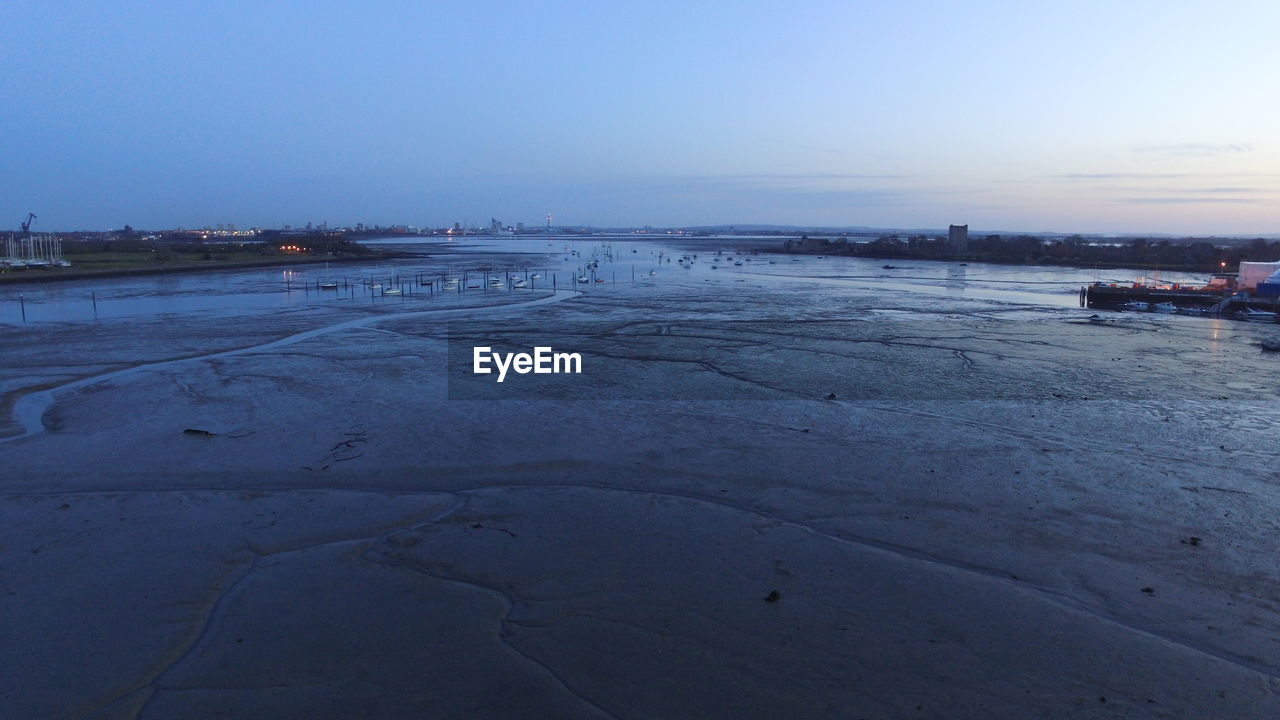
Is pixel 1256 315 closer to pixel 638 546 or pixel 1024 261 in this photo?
pixel 638 546

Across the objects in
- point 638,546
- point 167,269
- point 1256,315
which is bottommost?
point 638,546

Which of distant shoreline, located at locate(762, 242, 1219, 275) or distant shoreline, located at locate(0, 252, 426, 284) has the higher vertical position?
distant shoreline, located at locate(762, 242, 1219, 275)

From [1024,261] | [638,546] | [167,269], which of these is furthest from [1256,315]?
[167,269]

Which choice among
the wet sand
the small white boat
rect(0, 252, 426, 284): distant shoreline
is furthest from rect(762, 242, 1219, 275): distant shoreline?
the wet sand

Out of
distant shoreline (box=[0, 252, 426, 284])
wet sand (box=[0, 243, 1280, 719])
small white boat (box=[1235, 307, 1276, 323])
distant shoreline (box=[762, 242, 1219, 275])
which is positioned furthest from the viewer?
distant shoreline (box=[762, 242, 1219, 275])

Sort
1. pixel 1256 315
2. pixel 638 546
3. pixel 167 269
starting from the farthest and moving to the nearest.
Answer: pixel 167 269, pixel 1256 315, pixel 638 546

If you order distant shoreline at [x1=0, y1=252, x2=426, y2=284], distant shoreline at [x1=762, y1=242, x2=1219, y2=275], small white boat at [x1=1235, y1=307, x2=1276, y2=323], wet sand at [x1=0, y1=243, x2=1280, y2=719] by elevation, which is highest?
distant shoreline at [x1=762, y1=242, x2=1219, y2=275]

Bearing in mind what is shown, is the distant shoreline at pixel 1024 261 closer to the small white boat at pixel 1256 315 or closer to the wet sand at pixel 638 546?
the small white boat at pixel 1256 315

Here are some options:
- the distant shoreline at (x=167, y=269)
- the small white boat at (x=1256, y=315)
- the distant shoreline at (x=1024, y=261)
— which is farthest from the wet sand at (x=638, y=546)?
the distant shoreline at (x=1024, y=261)

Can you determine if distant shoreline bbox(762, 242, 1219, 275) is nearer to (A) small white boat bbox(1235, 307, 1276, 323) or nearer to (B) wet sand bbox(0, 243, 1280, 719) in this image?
(A) small white boat bbox(1235, 307, 1276, 323)
